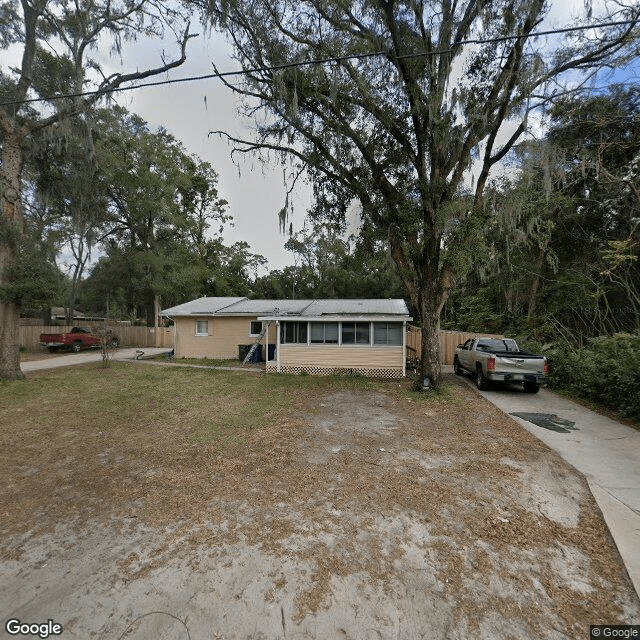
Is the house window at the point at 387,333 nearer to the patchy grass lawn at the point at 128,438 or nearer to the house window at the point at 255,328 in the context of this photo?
the patchy grass lawn at the point at 128,438

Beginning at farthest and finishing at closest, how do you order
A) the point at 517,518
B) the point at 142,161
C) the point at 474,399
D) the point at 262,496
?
the point at 142,161, the point at 474,399, the point at 262,496, the point at 517,518

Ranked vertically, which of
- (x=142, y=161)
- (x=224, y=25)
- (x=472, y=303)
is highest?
(x=142, y=161)

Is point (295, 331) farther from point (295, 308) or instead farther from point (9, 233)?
point (9, 233)

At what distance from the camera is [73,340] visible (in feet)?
63.3

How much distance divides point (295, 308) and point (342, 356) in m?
3.97

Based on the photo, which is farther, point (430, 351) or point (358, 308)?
point (358, 308)

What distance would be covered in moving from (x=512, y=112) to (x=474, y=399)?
742cm

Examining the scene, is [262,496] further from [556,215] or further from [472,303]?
[472,303]

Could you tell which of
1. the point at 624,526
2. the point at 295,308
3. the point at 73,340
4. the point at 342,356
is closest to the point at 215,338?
the point at 295,308

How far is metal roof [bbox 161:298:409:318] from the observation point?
1256 centimetres

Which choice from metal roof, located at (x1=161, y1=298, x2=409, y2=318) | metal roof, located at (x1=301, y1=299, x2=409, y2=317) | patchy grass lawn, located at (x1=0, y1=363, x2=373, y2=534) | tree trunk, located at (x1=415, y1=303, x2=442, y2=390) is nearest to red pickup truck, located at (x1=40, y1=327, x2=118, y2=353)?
metal roof, located at (x1=161, y1=298, x2=409, y2=318)

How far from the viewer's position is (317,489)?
390 cm

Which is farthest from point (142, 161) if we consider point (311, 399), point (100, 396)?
point (311, 399)

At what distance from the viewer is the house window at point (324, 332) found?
12383 millimetres
